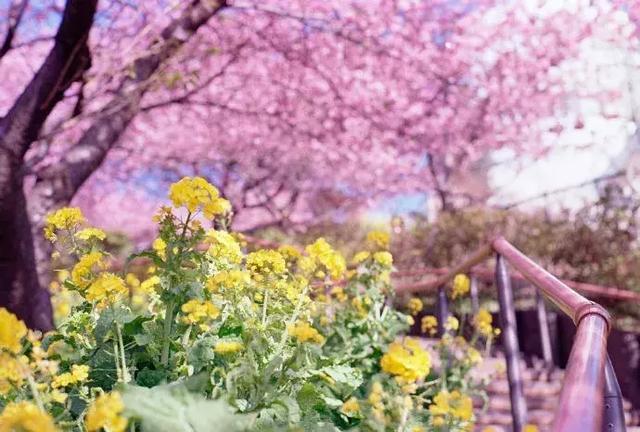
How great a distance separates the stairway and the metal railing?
83.5 inches

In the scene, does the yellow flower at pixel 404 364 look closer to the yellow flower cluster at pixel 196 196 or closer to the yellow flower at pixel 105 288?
the yellow flower cluster at pixel 196 196

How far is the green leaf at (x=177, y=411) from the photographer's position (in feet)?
4.54

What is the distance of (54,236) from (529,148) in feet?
34.0

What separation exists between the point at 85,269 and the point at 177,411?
66cm

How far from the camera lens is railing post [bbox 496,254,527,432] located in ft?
10.8

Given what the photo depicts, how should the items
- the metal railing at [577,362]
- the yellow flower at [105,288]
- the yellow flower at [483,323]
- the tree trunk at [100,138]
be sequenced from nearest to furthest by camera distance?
the metal railing at [577,362], the yellow flower at [105,288], the yellow flower at [483,323], the tree trunk at [100,138]

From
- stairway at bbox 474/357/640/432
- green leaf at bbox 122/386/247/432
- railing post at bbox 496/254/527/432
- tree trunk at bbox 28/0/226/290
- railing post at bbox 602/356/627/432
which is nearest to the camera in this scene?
green leaf at bbox 122/386/247/432

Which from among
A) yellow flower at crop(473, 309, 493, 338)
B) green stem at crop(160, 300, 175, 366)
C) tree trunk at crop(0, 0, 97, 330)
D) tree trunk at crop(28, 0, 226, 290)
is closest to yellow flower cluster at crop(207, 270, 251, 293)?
green stem at crop(160, 300, 175, 366)

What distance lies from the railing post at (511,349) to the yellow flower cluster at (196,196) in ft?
6.10

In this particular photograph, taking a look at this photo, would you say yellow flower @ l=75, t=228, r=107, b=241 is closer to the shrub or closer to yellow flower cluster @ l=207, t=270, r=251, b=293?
the shrub

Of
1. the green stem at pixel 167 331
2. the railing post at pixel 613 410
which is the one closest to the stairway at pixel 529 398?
the railing post at pixel 613 410

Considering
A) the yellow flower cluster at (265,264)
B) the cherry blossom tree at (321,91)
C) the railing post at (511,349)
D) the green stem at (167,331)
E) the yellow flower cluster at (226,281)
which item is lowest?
the railing post at (511,349)

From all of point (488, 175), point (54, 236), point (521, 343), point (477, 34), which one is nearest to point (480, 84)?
point (477, 34)

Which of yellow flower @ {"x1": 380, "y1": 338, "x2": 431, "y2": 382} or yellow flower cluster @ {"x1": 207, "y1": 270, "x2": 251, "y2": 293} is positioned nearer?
yellow flower @ {"x1": 380, "y1": 338, "x2": 431, "y2": 382}
